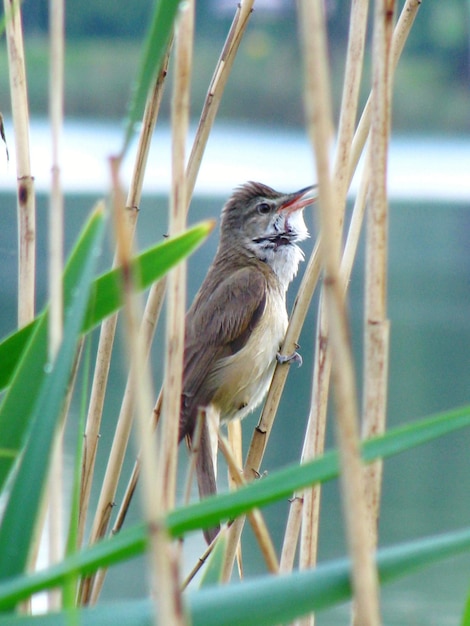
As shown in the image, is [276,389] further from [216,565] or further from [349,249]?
[216,565]

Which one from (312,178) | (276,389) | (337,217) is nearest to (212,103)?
(337,217)

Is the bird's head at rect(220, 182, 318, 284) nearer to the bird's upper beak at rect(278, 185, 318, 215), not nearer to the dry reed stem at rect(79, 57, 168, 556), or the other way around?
the bird's upper beak at rect(278, 185, 318, 215)

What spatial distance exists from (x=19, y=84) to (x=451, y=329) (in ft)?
34.2

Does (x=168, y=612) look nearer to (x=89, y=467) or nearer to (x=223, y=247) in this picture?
(x=89, y=467)

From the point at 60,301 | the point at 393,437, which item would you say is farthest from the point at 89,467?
the point at 393,437

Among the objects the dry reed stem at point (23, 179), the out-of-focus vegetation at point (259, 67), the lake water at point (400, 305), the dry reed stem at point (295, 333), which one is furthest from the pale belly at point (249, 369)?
the out-of-focus vegetation at point (259, 67)

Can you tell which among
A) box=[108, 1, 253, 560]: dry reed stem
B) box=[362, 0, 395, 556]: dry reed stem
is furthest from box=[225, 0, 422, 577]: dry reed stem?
box=[362, 0, 395, 556]: dry reed stem

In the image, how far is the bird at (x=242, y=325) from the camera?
309 centimetres

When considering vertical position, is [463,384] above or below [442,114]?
below

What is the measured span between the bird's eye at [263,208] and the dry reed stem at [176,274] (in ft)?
6.40

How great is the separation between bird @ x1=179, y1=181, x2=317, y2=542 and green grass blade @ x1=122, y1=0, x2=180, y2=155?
173cm

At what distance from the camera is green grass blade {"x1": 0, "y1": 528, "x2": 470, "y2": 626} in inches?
41.1

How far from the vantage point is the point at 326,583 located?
1096mm

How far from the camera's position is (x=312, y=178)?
9.39 metres
